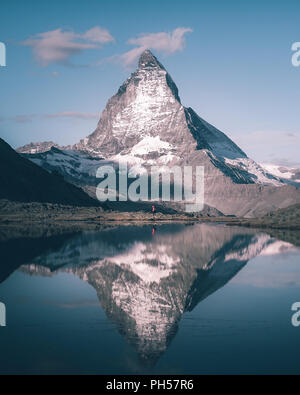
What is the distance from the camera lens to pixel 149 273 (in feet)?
321

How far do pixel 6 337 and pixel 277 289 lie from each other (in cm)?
4725

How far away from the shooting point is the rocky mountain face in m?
57.6

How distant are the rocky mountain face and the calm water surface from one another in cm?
21

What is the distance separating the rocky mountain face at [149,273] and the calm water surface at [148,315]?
0.21 meters

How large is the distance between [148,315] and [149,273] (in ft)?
116

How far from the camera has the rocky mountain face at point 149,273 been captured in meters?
57.6

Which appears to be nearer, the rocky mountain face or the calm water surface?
the calm water surface

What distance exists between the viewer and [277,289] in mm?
82875

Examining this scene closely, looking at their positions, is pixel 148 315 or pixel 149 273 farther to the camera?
pixel 149 273

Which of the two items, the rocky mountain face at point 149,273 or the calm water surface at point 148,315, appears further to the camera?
the rocky mountain face at point 149,273

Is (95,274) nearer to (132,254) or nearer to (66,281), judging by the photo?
(66,281)

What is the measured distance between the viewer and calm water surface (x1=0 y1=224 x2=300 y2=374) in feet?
148

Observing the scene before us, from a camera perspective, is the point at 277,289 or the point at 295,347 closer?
the point at 295,347
